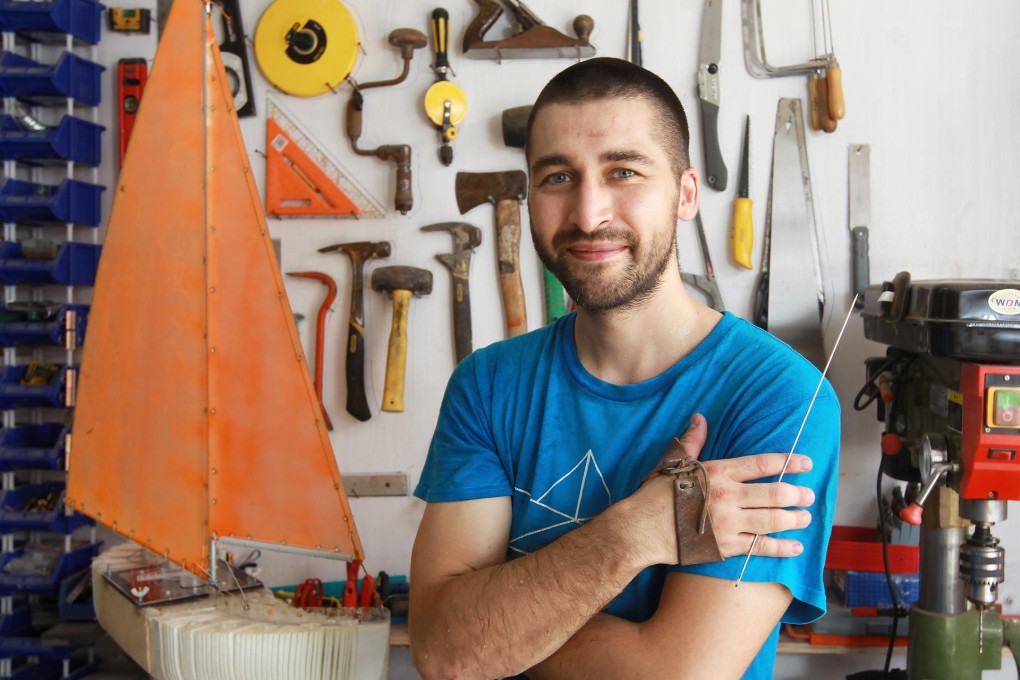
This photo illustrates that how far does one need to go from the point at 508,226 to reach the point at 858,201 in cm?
109

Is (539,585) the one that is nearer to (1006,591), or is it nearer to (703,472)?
(703,472)

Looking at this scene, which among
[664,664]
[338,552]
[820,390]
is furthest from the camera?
[338,552]

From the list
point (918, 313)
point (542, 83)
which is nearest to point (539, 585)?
point (918, 313)

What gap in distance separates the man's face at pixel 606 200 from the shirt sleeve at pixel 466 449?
247mm

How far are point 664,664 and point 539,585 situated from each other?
19 centimetres

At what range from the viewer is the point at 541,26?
2.41 m

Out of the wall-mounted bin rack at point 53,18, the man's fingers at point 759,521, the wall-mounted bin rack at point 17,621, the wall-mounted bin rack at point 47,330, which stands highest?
the wall-mounted bin rack at point 53,18

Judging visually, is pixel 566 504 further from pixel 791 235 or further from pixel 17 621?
pixel 17 621

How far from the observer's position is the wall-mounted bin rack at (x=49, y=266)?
2.41 m

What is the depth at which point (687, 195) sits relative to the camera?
1.35m

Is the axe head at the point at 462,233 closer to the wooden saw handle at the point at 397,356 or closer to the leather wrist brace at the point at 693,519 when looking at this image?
the wooden saw handle at the point at 397,356

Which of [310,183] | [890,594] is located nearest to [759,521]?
[890,594]

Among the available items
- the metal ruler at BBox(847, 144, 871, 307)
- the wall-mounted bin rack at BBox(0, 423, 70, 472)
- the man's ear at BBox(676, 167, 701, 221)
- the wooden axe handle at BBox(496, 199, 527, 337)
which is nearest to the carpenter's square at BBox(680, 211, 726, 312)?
the metal ruler at BBox(847, 144, 871, 307)

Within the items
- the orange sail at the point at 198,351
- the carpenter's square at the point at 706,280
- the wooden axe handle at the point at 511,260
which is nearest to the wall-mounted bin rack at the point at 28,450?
the orange sail at the point at 198,351
